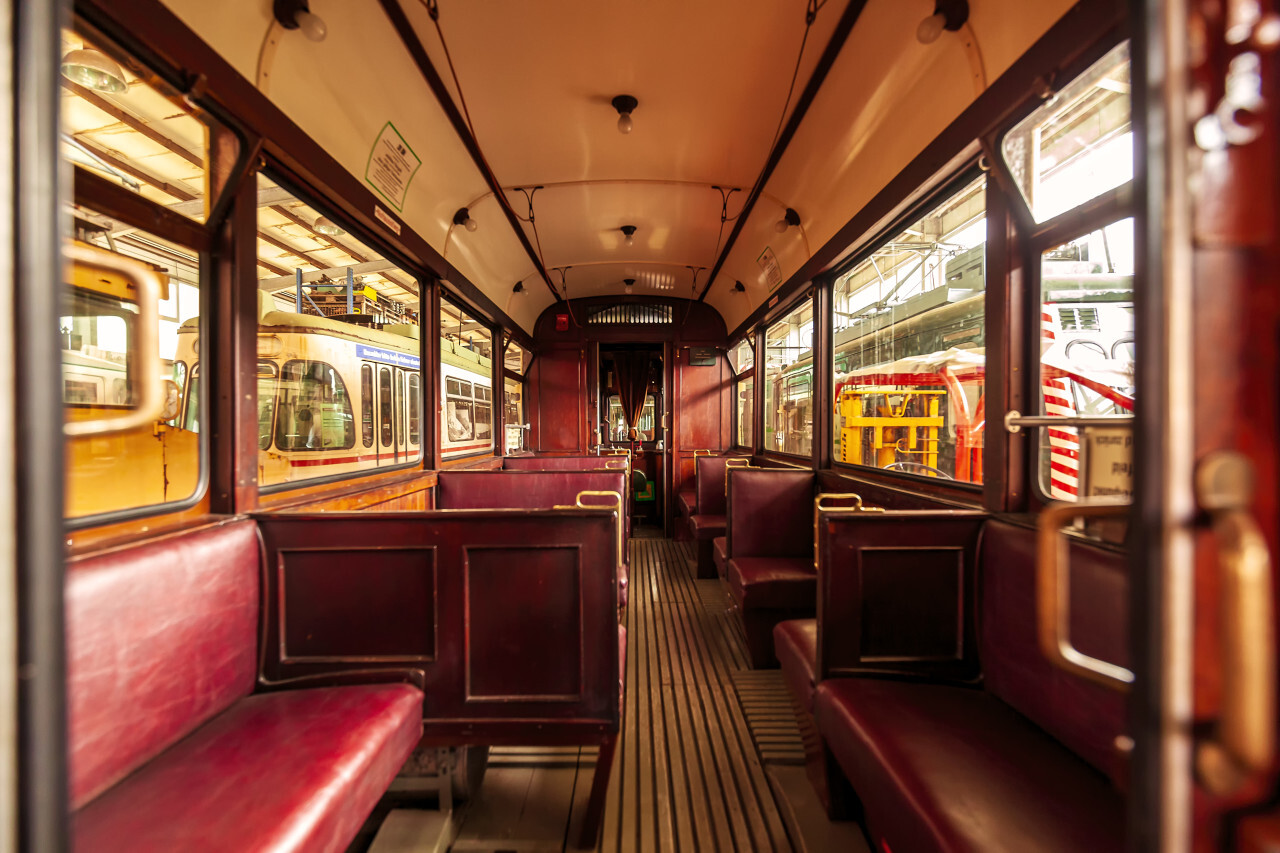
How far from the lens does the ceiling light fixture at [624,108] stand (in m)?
2.50

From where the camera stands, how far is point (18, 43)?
0.49 m

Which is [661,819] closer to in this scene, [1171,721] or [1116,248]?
[1171,721]

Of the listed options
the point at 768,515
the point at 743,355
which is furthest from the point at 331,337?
the point at 743,355

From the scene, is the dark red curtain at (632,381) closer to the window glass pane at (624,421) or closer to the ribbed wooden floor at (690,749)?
the window glass pane at (624,421)

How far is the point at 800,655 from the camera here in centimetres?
186

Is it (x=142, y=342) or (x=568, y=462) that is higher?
(x=142, y=342)

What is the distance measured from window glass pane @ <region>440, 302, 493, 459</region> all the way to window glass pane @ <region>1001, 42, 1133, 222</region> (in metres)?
3.59

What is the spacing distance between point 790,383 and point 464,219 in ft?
10.1

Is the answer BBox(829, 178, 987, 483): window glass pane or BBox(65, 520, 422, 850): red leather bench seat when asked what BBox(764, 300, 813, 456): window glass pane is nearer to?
BBox(829, 178, 987, 483): window glass pane

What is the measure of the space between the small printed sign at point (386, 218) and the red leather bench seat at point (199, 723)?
1.64m

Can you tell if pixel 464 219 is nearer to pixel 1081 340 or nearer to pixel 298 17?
pixel 298 17

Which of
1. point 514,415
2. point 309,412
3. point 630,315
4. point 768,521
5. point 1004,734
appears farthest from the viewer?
point 630,315

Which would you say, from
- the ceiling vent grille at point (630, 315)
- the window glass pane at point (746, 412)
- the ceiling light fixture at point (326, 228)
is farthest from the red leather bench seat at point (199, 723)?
the ceiling vent grille at point (630, 315)

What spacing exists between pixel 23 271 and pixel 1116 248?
7.92 feet
